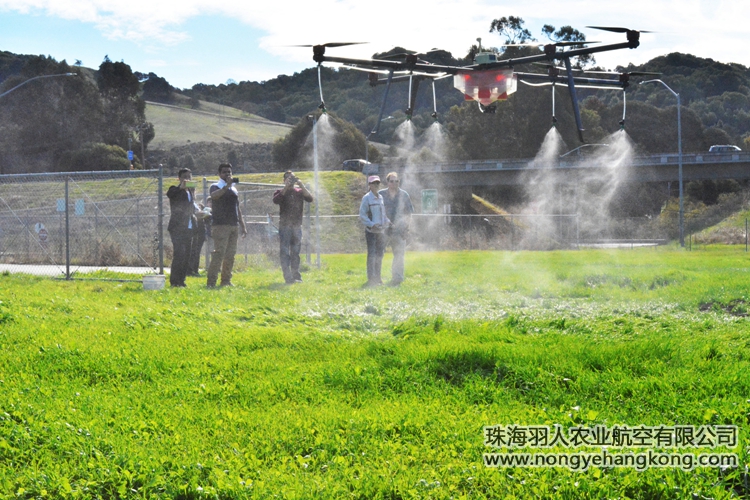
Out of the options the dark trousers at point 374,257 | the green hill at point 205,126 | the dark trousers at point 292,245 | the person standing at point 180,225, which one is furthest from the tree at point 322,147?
the person standing at point 180,225

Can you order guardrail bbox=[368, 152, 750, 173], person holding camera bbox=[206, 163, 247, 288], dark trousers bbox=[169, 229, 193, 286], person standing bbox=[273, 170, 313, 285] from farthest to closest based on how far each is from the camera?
guardrail bbox=[368, 152, 750, 173] < person standing bbox=[273, 170, 313, 285] < person holding camera bbox=[206, 163, 247, 288] < dark trousers bbox=[169, 229, 193, 286]

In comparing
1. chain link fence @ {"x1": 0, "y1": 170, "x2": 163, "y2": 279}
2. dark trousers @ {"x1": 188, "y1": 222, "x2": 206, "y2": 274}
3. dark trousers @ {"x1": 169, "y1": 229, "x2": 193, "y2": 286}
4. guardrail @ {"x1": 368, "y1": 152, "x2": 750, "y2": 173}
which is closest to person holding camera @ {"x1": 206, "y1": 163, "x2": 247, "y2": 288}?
dark trousers @ {"x1": 169, "y1": 229, "x2": 193, "y2": 286}

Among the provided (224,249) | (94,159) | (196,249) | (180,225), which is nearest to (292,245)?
(224,249)

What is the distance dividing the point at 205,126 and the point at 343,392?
135602 mm

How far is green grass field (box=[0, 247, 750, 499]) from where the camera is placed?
15.2 ft

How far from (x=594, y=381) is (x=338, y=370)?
2235mm

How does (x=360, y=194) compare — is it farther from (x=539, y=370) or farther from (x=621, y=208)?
(x=539, y=370)

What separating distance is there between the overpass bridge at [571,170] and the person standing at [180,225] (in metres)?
51.9

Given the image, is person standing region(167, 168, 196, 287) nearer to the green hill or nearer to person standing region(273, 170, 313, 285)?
person standing region(273, 170, 313, 285)

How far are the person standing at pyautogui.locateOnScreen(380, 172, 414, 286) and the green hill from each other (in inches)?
4174

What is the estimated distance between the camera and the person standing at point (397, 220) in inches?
627

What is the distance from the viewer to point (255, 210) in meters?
50.5

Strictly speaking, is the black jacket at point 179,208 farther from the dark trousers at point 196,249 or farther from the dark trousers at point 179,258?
the dark trousers at point 196,249

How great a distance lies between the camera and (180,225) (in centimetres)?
1512
